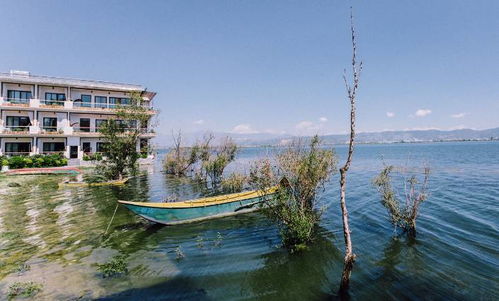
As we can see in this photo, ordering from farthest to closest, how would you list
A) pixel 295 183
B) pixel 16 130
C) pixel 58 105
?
pixel 58 105
pixel 16 130
pixel 295 183

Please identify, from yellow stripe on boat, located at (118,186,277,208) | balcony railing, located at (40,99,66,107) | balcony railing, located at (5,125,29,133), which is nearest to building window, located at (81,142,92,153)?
balcony railing, located at (40,99,66,107)

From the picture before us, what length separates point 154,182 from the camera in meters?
28.4

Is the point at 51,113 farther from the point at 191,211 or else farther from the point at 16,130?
the point at 191,211

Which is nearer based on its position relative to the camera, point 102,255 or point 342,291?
point 342,291

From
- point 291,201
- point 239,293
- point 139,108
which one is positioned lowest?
point 239,293

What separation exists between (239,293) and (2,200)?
20611 mm

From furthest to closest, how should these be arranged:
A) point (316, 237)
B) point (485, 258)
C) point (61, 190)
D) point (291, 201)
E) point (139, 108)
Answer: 1. point (139, 108)
2. point (61, 190)
3. point (316, 237)
4. point (291, 201)
5. point (485, 258)

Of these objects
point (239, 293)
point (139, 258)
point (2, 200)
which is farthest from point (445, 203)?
point (2, 200)

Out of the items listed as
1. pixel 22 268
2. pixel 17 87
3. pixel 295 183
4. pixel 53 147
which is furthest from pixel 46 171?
pixel 295 183

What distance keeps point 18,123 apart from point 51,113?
448 cm

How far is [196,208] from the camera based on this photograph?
14312 millimetres

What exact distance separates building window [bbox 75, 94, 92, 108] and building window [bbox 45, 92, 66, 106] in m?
2.06

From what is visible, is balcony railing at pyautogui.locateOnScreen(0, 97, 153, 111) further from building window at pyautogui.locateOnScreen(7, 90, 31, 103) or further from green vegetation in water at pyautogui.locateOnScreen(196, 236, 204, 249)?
green vegetation in water at pyautogui.locateOnScreen(196, 236, 204, 249)

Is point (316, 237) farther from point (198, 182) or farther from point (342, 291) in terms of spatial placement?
point (198, 182)
